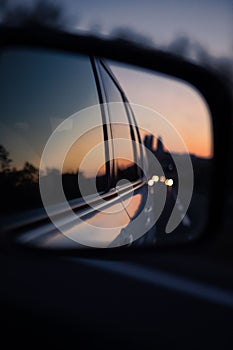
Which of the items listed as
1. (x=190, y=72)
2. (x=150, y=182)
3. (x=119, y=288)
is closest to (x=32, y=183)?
(x=190, y=72)

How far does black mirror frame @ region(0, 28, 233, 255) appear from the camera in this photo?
5.85ft

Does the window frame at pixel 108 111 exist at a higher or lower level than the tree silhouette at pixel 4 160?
higher

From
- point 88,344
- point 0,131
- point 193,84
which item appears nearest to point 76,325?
point 88,344

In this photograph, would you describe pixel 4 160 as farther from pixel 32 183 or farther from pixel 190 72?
pixel 190 72

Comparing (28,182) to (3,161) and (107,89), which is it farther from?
(107,89)

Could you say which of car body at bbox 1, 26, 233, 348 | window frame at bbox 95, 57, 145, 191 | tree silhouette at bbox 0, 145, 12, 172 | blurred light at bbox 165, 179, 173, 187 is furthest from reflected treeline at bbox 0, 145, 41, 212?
blurred light at bbox 165, 179, 173, 187

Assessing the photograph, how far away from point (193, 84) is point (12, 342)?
1.75 m

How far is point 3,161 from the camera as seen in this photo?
2311mm

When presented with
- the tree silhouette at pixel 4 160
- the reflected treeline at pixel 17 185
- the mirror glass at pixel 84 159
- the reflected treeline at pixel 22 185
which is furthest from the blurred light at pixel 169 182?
the tree silhouette at pixel 4 160

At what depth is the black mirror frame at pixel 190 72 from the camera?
178cm

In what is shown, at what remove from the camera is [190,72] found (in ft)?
6.66

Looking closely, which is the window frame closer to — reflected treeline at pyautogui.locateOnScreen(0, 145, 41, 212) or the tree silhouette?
reflected treeline at pyautogui.locateOnScreen(0, 145, 41, 212)

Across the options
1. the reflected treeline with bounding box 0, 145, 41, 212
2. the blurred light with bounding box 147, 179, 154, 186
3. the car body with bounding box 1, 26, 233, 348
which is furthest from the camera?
the blurred light with bounding box 147, 179, 154, 186

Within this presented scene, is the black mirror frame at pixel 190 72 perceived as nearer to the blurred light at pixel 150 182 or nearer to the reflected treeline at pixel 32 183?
the reflected treeline at pixel 32 183
